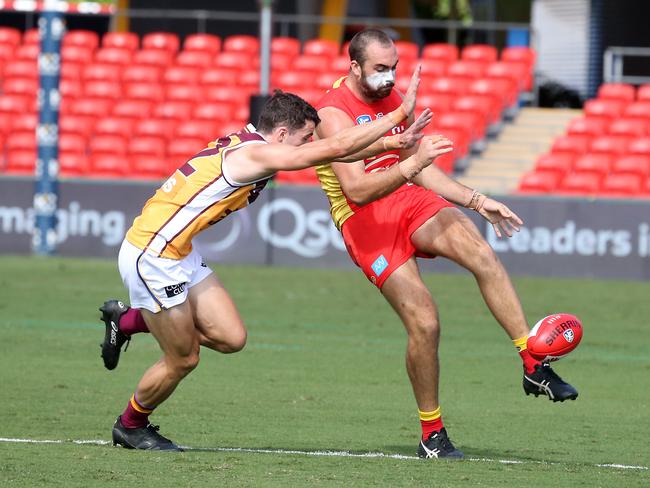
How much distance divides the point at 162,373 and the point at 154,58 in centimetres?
1831

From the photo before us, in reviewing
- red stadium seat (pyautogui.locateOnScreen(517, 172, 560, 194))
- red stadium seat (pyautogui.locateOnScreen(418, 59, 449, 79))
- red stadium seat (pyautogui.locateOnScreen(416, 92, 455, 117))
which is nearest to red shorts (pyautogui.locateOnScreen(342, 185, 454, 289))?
red stadium seat (pyautogui.locateOnScreen(517, 172, 560, 194))

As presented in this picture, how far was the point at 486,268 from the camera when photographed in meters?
7.65

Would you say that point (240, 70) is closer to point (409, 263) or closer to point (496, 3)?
point (496, 3)

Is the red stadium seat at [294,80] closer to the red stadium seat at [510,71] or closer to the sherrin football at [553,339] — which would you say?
the red stadium seat at [510,71]

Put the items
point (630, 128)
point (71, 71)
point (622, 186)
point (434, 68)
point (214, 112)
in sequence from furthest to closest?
point (71, 71), point (434, 68), point (214, 112), point (630, 128), point (622, 186)

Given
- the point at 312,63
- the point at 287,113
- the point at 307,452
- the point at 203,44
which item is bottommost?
the point at 307,452

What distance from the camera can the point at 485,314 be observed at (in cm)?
1518

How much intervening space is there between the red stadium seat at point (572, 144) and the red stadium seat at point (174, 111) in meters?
6.49

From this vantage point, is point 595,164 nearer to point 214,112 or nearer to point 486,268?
point 214,112

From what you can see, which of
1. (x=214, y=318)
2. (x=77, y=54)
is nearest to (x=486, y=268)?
(x=214, y=318)

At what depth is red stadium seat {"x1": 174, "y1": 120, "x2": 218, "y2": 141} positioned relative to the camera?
2308 centimetres

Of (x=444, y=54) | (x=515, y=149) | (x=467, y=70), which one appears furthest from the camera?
(x=444, y=54)

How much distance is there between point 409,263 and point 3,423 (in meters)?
2.70

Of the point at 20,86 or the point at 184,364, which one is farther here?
the point at 20,86
